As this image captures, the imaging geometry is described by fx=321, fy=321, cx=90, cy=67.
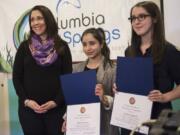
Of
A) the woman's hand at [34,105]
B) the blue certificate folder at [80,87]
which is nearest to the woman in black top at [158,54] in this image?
the blue certificate folder at [80,87]

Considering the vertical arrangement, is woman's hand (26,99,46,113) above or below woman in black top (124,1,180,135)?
below

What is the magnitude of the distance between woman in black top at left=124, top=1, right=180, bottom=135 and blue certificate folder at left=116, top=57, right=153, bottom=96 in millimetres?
43

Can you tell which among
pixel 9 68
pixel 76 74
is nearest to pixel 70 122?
pixel 76 74

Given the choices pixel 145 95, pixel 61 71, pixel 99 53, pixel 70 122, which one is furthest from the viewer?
pixel 61 71

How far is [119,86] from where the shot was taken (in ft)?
4.97

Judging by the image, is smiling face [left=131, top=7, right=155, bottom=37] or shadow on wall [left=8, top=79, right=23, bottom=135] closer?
smiling face [left=131, top=7, right=155, bottom=37]

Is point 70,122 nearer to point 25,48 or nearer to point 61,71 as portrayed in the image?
point 61,71

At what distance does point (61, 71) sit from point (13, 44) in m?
1.06

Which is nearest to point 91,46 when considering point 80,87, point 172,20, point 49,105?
point 80,87

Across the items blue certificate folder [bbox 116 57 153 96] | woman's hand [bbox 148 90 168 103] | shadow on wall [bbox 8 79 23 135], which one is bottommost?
shadow on wall [bbox 8 79 23 135]

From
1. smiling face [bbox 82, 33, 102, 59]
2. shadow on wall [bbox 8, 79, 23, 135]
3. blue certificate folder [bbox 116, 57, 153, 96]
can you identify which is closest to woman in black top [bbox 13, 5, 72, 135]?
smiling face [bbox 82, 33, 102, 59]

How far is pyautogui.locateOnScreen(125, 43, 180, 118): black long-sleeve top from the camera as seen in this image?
142 centimetres

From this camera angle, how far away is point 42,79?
198cm

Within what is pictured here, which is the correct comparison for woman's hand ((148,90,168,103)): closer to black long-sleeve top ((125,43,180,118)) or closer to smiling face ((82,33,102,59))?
black long-sleeve top ((125,43,180,118))
